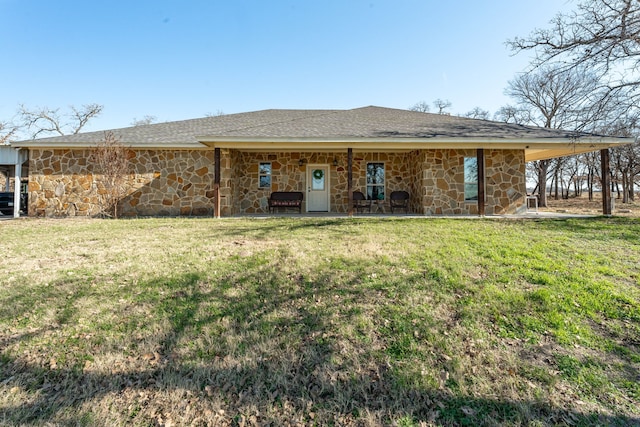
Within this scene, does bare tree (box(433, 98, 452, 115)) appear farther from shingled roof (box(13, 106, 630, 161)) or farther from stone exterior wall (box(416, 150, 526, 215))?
stone exterior wall (box(416, 150, 526, 215))

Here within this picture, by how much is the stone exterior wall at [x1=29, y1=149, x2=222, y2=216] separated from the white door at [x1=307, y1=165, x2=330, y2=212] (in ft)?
11.5

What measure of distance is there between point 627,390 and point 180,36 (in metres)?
14.2

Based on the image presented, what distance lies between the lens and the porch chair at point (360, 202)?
1173cm

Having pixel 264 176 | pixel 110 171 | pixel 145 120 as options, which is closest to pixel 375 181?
pixel 264 176

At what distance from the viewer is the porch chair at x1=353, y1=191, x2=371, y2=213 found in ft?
38.5

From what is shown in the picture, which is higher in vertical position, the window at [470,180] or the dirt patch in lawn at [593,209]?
the window at [470,180]

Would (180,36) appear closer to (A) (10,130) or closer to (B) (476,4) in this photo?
(B) (476,4)

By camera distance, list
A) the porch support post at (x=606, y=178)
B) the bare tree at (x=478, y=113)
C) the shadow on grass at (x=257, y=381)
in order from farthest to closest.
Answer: the bare tree at (x=478, y=113), the porch support post at (x=606, y=178), the shadow on grass at (x=257, y=381)

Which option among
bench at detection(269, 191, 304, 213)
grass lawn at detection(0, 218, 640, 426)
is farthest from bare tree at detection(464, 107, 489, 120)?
grass lawn at detection(0, 218, 640, 426)

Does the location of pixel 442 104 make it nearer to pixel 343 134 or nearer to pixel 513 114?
pixel 513 114

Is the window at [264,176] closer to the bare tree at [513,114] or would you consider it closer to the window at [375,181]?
the window at [375,181]

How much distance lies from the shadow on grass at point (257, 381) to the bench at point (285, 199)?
26.3 ft

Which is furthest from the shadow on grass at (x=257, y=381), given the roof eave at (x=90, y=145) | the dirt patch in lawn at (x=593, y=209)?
the dirt patch in lawn at (x=593, y=209)

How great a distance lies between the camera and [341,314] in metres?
3.07
